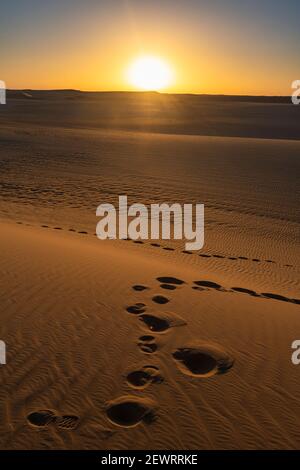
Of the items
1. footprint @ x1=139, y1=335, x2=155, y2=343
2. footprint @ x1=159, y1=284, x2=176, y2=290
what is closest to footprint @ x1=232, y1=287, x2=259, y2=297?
footprint @ x1=159, y1=284, x2=176, y2=290

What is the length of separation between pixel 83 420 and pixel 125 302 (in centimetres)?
267

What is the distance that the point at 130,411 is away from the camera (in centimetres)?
412

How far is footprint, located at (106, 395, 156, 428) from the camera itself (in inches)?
157

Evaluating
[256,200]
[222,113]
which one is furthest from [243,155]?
[222,113]

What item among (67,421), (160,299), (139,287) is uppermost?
(139,287)

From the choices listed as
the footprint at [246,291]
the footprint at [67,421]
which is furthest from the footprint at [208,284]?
the footprint at [67,421]

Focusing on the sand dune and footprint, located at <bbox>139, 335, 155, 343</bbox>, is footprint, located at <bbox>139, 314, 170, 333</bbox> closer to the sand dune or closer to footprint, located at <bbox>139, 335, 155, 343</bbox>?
the sand dune

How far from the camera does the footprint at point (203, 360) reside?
4.81m

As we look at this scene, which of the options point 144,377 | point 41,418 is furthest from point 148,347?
point 41,418

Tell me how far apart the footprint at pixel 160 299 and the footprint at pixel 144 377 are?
6.21ft

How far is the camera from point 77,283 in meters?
7.09

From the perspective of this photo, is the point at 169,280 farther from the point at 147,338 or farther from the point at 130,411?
the point at 130,411

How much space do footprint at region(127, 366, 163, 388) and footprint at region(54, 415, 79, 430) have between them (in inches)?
30.2

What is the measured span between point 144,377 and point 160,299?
222 centimetres
